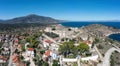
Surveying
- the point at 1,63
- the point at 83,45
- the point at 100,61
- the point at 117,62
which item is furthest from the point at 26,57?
the point at 117,62

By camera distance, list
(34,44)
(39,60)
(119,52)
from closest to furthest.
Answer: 1. (39,60)
2. (34,44)
3. (119,52)

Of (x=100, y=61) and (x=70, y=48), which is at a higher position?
(x=70, y=48)

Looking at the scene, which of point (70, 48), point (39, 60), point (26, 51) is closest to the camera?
point (39, 60)

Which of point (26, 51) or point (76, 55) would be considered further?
point (26, 51)

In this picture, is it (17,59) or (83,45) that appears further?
(83,45)

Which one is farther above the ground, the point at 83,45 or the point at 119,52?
the point at 83,45

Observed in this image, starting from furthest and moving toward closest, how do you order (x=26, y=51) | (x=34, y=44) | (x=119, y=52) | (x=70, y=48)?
(x=119, y=52)
(x=34, y=44)
(x=26, y=51)
(x=70, y=48)

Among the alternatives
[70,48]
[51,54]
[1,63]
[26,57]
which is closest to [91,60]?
[70,48]

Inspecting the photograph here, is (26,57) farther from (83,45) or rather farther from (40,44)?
(83,45)

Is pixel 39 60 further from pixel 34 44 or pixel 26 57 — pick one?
pixel 34 44
